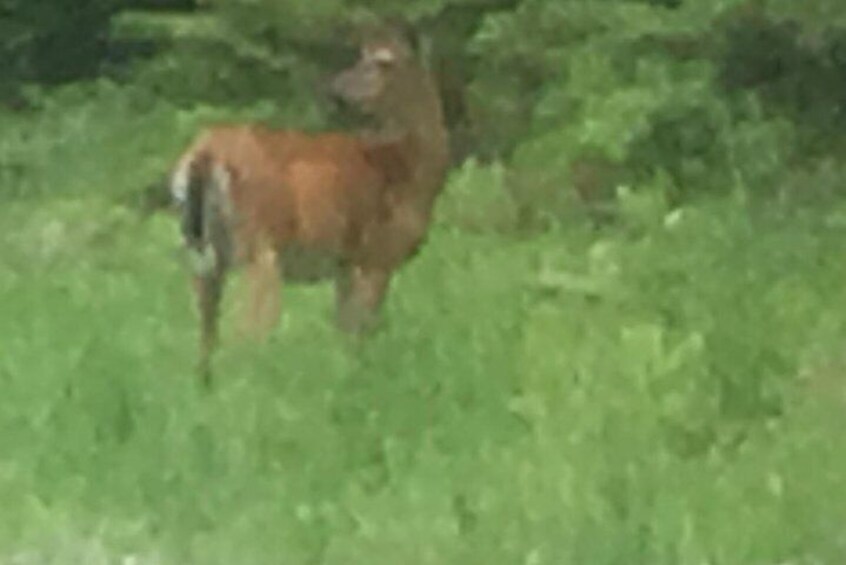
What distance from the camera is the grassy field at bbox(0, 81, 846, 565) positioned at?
13.9 ft

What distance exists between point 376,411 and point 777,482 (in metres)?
0.88

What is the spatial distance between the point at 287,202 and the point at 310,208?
6 centimetres

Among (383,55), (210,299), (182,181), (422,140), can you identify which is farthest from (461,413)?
(383,55)

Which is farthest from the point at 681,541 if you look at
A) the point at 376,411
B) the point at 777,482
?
the point at 376,411

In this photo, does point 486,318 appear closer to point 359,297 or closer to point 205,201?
point 359,297

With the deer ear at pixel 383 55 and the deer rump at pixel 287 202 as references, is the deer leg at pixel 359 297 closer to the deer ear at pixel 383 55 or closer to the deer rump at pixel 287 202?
the deer rump at pixel 287 202

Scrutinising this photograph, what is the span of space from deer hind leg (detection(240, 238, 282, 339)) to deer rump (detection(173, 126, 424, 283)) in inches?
0.6

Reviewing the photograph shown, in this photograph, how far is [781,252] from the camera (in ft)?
19.7

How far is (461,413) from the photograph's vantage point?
189 inches

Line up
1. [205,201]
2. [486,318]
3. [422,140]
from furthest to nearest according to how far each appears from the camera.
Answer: [422,140] → [486,318] → [205,201]

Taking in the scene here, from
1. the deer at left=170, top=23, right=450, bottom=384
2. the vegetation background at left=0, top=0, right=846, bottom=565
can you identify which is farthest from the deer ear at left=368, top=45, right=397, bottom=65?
the vegetation background at left=0, top=0, right=846, bottom=565

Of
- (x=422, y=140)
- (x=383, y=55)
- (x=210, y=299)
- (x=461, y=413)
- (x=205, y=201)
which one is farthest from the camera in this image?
(x=383, y=55)

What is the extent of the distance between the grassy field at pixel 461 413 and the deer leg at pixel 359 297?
0.05 meters

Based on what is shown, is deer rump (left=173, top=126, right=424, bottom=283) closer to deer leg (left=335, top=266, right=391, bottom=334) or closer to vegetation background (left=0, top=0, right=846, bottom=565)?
deer leg (left=335, top=266, right=391, bottom=334)
